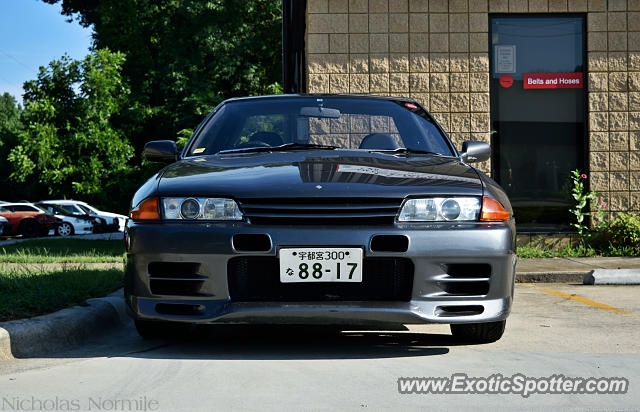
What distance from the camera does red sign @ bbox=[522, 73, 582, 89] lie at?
1136cm

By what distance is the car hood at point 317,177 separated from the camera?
383 cm

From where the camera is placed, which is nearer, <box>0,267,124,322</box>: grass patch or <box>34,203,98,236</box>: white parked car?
<box>0,267,124,322</box>: grass patch

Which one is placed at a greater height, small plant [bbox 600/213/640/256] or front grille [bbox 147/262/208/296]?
front grille [bbox 147/262/208/296]

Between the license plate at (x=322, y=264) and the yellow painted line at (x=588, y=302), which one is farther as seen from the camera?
the yellow painted line at (x=588, y=302)

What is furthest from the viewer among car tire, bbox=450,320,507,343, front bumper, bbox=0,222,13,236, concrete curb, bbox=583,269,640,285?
front bumper, bbox=0,222,13,236

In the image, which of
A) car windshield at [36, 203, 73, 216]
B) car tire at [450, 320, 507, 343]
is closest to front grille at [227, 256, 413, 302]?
car tire at [450, 320, 507, 343]

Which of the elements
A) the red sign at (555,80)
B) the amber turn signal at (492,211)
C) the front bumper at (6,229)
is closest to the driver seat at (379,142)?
the amber turn signal at (492,211)

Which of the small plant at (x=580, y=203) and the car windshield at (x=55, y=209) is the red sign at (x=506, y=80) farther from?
the car windshield at (x=55, y=209)

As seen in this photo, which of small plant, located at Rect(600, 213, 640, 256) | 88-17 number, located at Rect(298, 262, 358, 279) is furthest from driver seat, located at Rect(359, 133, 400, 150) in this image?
small plant, located at Rect(600, 213, 640, 256)

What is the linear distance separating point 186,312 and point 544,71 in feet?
28.9

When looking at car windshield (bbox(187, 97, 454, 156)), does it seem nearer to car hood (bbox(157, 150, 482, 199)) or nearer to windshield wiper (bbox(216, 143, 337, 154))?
windshield wiper (bbox(216, 143, 337, 154))

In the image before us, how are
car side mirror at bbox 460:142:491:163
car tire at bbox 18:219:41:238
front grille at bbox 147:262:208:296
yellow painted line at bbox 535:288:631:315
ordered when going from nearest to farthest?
1. front grille at bbox 147:262:208:296
2. car side mirror at bbox 460:142:491:163
3. yellow painted line at bbox 535:288:631:315
4. car tire at bbox 18:219:41:238

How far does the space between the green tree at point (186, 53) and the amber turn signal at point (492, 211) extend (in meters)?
28.8

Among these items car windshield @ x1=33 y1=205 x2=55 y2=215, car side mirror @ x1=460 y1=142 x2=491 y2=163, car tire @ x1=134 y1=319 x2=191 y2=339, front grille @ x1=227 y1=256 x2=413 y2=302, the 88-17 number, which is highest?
car side mirror @ x1=460 y1=142 x2=491 y2=163
